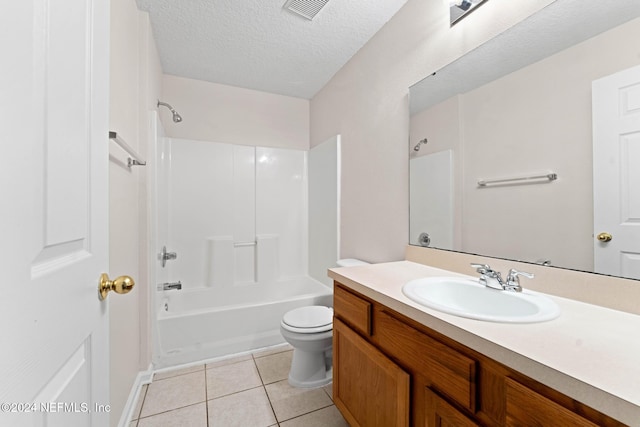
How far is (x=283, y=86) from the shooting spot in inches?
110

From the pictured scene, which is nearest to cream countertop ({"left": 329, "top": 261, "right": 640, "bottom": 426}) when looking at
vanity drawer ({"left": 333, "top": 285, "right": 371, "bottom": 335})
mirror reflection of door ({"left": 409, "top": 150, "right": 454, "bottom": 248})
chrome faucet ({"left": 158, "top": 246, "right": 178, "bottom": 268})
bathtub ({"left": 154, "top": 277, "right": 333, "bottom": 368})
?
vanity drawer ({"left": 333, "top": 285, "right": 371, "bottom": 335})

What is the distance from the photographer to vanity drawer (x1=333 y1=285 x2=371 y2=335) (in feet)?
3.63

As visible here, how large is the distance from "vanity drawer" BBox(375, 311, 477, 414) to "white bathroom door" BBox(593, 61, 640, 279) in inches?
25.2

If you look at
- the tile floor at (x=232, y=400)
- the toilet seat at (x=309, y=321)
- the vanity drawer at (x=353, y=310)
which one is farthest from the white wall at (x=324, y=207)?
the vanity drawer at (x=353, y=310)

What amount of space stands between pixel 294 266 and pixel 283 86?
6.51 ft

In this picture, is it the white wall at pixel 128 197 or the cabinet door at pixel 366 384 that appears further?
the white wall at pixel 128 197

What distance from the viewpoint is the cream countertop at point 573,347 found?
0.48 meters

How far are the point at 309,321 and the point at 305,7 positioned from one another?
205 cm

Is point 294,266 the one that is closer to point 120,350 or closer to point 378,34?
point 120,350

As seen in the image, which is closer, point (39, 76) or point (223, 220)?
point (39, 76)

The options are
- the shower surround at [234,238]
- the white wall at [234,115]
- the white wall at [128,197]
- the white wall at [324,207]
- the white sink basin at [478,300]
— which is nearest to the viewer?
the white sink basin at [478,300]

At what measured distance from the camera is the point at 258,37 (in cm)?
198

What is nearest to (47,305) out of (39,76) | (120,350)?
(39,76)

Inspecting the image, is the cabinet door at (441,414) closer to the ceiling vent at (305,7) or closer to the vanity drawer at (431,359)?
the vanity drawer at (431,359)
